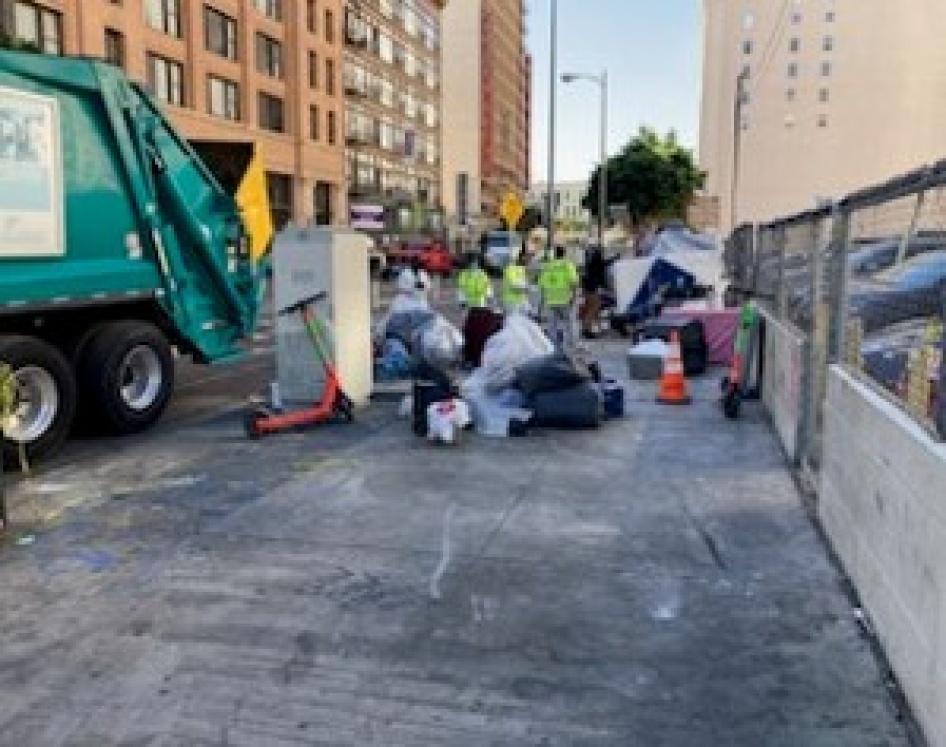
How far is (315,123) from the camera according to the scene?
54.8 meters

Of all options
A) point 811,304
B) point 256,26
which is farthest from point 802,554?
point 256,26

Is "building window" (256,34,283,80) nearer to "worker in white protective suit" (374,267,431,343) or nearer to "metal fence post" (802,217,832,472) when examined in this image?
"worker in white protective suit" (374,267,431,343)

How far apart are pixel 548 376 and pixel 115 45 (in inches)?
1245

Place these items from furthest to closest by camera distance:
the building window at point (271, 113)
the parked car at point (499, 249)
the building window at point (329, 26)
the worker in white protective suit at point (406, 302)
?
the building window at point (329, 26) → the building window at point (271, 113) → the parked car at point (499, 249) → the worker in white protective suit at point (406, 302)

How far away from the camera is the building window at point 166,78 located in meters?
38.3

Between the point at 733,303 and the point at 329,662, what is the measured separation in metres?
15.3

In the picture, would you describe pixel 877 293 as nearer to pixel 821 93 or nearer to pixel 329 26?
pixel 329 26

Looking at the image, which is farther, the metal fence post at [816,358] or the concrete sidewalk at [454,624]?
the metal fence post at [816,358]

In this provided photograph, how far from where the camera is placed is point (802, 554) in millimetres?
5652

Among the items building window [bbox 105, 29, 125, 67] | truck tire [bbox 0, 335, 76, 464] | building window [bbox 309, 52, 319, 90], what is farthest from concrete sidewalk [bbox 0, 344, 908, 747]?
building window [bbox 309, 52, 319, 90]

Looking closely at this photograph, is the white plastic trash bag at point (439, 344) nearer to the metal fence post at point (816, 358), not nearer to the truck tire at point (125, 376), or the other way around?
the truck tire at point (125, 376)

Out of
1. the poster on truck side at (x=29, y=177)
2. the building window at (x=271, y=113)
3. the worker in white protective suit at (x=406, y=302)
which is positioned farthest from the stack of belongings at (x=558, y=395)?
the building window at (x=271, y=113)

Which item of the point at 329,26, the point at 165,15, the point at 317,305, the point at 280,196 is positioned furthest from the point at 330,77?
the point at 317,305

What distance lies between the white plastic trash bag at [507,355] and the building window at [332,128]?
49.1 meters
